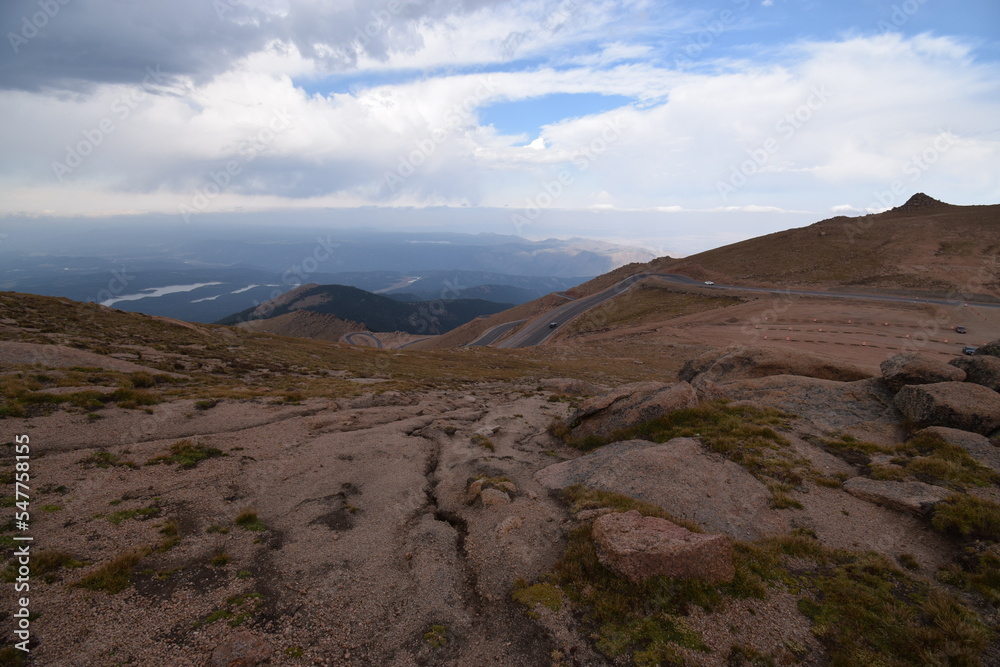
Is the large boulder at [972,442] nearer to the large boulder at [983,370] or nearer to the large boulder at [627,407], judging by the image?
the large boulder at [983,370]

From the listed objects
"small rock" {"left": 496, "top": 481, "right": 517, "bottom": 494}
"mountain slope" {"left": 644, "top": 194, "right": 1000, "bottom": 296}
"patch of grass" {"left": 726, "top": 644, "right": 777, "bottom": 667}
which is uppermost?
"mountain slope" {"left": 644, "top": 194, "right": 1000, "bottom": 296}

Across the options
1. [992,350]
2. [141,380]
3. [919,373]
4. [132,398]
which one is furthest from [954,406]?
[141,380]

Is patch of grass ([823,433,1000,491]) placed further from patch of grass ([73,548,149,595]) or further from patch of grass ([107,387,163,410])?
patch of grass ([107,387,163,410])

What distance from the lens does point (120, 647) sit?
679 centimetres

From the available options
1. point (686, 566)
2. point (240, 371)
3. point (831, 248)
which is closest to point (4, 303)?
point (240, 371)

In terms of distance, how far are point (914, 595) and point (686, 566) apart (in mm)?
4550

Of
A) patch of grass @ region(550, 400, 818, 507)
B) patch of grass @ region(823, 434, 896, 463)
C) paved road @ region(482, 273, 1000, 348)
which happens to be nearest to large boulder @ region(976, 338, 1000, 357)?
patch of grass @ region(823, 434, 896, 463)

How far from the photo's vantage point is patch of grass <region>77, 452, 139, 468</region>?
12.1m

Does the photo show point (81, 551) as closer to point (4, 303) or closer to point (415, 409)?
point (415, 409)

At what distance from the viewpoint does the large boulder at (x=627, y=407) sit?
18.1 m

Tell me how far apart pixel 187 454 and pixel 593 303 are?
84.6m

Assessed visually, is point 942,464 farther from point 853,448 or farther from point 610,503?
point 610,503

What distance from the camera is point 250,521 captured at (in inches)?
433

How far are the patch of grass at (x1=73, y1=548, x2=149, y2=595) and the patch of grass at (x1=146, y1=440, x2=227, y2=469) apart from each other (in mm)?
5037
